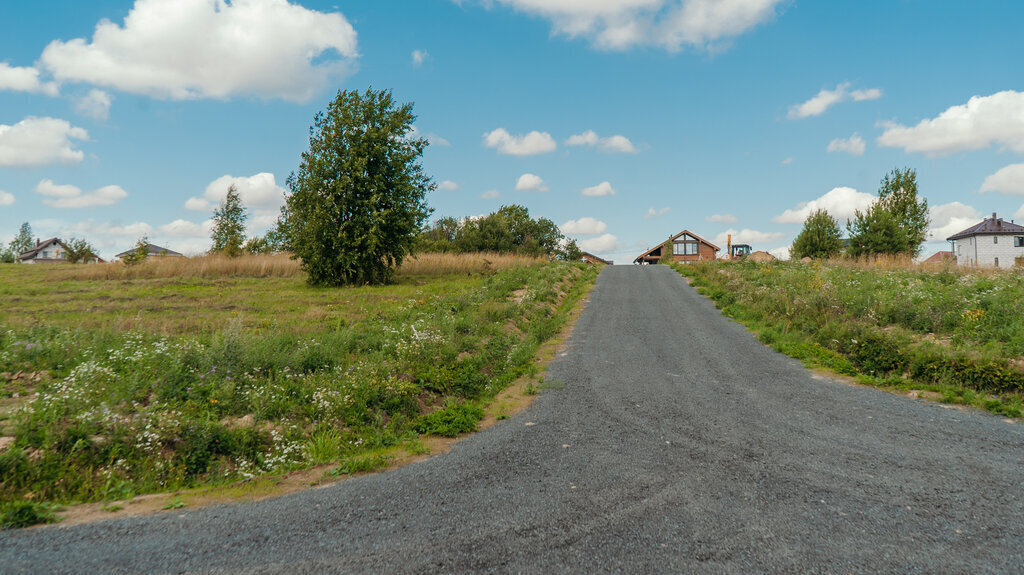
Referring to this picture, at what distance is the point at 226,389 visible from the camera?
22.0ft

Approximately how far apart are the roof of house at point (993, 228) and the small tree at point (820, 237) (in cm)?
3295

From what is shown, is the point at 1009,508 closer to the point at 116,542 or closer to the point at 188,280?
the point at 116,542

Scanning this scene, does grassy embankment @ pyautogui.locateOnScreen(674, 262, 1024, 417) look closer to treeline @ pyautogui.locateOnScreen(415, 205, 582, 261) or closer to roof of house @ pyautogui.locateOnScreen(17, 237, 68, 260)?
treeline @ pyautogui.locateOnScreen(415, 205, 582, 261)

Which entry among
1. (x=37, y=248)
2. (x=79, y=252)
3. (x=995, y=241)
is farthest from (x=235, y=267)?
(x=37, y=248)

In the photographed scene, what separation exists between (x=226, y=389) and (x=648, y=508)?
18.6 ft

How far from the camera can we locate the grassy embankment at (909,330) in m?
7.99

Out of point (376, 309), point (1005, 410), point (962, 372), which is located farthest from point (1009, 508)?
point (376, 309)

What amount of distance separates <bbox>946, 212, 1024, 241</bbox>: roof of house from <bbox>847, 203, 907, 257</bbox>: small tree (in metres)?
35.2

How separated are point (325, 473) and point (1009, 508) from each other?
21.2 ft

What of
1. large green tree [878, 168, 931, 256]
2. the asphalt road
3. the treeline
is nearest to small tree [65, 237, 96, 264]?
the treeline

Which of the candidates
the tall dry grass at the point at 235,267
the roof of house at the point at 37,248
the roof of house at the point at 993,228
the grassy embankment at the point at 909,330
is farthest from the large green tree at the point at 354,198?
the roof of house at the point at 37,248

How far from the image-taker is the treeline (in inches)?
2687

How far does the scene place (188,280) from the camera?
77.4ft

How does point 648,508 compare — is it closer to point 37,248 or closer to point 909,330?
point 909,330
